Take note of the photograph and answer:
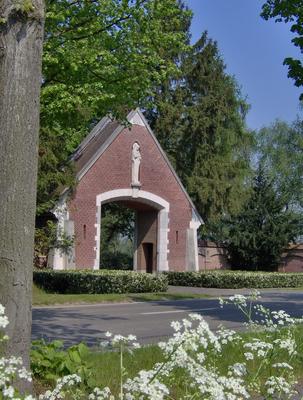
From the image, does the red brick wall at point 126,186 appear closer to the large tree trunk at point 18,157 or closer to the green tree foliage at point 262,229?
the green tree foliage at point 262,229

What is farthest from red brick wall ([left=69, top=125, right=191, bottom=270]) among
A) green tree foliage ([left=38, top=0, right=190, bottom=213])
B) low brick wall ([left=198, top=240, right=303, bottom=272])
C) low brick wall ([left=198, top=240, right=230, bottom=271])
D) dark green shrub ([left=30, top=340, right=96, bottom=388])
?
dark green shrub ([left=30, top=340, right=96, bottom=388])

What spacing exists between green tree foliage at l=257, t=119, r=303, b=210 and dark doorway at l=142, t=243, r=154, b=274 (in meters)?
26.9

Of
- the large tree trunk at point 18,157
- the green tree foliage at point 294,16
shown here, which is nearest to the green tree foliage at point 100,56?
the green tree foliage at point 294,16

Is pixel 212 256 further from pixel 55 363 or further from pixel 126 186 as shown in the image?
pixel 55 363

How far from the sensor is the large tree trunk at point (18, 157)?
4309mm

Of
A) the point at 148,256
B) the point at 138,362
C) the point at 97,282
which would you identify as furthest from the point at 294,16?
the point at 148,256

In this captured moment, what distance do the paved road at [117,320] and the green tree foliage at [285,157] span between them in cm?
4480

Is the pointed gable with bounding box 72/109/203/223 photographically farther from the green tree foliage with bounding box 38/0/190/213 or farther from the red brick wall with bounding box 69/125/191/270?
the green tree foliage with bounding box 38/0/190/213

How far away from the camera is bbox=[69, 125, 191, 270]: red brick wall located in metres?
33.2

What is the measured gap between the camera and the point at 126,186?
3581 cm

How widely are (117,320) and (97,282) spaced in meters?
10.8

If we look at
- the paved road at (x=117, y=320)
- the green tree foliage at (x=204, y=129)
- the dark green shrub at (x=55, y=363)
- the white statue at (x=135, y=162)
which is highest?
the green tree foliage at (x=204, y=129)

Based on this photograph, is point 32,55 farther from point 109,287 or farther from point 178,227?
point 178,227

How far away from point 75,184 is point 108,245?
2405 cm
